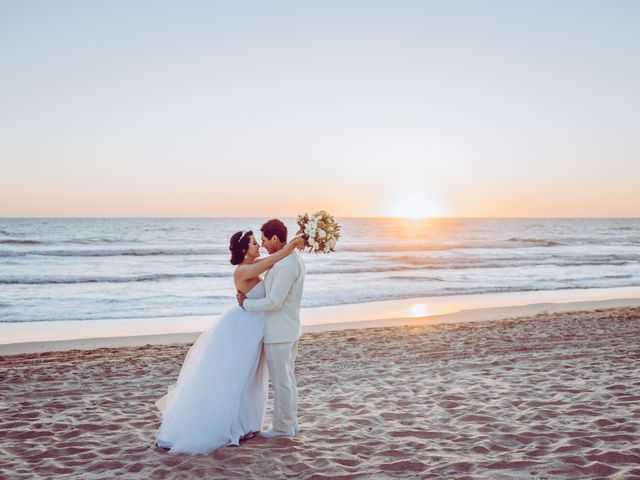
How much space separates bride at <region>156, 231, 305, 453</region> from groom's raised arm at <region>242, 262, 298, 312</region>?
0.10 m

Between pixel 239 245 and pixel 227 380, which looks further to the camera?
pixel 239 245

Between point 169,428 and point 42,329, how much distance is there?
8678 millimetres

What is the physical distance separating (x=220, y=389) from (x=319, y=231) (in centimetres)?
163

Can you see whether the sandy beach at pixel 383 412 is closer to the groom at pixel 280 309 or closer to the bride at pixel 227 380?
the bride at pixel 227 380

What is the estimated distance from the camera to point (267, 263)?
5141 mm

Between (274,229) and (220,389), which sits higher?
(274,229)

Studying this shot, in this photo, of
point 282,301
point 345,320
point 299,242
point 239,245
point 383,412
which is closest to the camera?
point 299,242

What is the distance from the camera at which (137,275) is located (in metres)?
24.4

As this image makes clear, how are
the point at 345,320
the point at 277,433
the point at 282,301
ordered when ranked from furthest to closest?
1. the point at 345,320
2. the point at 277,433
3. the point at 282,301

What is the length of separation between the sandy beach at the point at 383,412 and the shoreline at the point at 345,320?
3.65 ft

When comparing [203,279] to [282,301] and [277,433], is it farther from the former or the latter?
[282,301]

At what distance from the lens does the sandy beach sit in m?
4.75

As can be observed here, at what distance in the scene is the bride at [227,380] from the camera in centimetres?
508

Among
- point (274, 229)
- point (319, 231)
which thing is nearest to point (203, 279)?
point (274, 229)
